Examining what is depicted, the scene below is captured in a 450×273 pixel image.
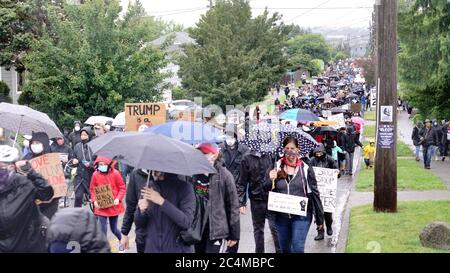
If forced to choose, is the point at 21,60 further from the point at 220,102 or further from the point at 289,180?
the point at 289,180

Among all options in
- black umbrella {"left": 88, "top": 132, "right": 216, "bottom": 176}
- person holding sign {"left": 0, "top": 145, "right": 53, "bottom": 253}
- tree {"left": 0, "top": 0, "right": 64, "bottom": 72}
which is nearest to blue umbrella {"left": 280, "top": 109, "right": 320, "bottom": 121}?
tree {"left": 0, "top": 0, "right": 64, "bottom": 72}

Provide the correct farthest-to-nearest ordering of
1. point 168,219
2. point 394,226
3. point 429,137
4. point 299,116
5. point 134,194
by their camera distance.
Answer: point 429,137
point 299,116
point 394,226
point 134,194
point 168,219

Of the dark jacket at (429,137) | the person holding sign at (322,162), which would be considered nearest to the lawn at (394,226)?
the person holding sign at (322,162)

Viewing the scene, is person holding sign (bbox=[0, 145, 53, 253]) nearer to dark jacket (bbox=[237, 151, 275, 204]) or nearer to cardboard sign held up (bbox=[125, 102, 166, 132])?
dark jacket (bbox=[237, 151, 275, 204])

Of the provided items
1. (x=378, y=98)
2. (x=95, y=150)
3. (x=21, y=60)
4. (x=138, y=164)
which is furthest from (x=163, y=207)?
(x=21, y=60)

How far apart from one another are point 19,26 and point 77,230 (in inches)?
907

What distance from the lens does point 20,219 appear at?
635 cm

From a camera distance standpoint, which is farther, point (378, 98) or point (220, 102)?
point (220, 102)

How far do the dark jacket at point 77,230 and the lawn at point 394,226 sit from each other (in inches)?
236

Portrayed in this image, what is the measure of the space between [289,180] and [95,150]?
2.43m

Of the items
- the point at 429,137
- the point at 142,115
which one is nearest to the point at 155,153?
the point at 142,115

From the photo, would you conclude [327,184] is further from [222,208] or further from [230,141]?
[222,208]

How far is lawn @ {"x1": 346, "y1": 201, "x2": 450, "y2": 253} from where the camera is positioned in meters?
10.6

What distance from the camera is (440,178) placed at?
65.4 ft
